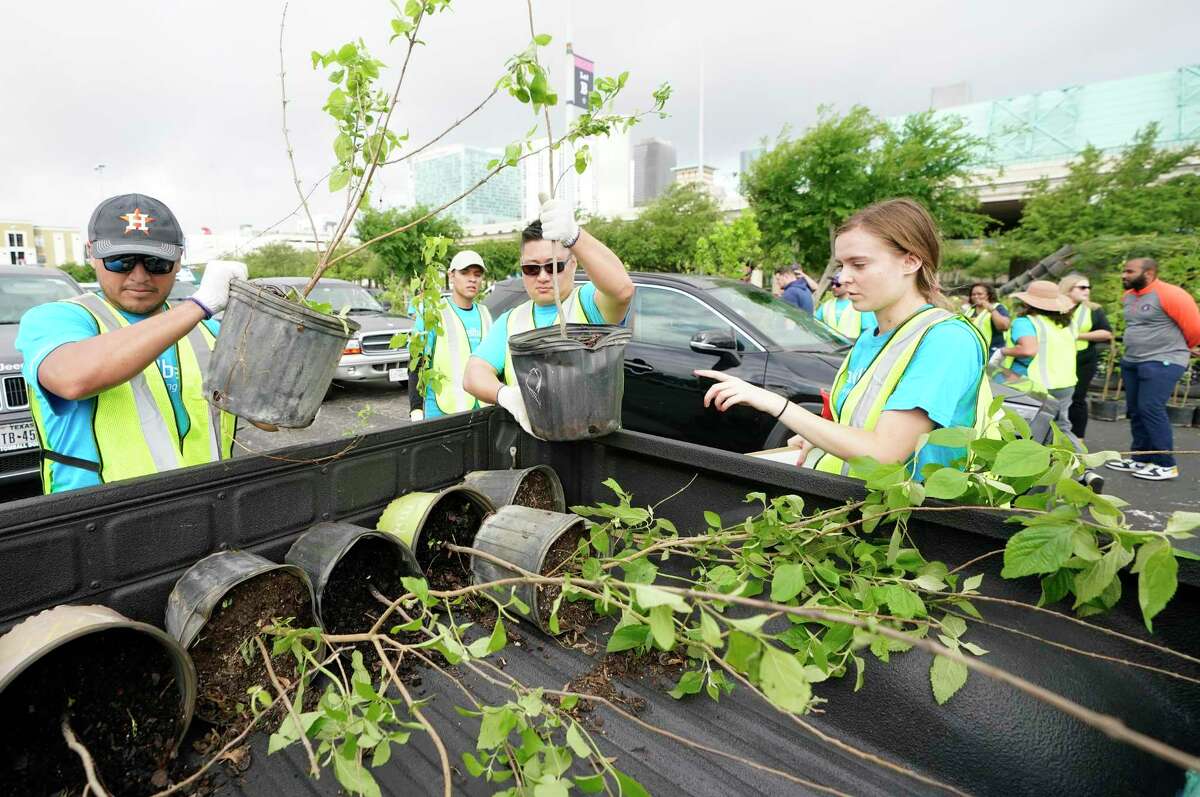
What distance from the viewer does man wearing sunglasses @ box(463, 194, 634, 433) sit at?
2184 millimetres

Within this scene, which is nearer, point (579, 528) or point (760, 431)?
point (579, 528)

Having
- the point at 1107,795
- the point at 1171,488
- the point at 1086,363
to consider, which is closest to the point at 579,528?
the point at 1107,795

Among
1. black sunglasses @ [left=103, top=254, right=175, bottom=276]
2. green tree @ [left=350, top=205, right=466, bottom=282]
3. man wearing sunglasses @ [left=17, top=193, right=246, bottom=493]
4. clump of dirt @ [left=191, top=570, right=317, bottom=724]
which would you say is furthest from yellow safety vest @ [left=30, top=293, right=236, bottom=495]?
green tree @ [left=350, top=205, right=466, bottom=282]

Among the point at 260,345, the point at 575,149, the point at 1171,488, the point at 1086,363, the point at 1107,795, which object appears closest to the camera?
the point at 1107,795

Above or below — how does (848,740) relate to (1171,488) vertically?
above

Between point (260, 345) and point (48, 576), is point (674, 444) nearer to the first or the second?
point (260, 345)

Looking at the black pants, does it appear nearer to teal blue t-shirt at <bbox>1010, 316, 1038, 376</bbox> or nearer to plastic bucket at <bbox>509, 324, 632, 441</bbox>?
teal blue t-shirt at <bbox>1010, 316, 1038, 376</bbox>

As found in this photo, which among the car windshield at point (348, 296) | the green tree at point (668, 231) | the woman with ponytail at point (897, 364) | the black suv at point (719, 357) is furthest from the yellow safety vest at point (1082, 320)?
the green tree at point (668, 231)

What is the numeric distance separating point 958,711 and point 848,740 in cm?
25

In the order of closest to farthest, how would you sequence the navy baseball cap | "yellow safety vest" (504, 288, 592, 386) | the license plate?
the navy baseball cap → "yellow safety vest" (504, 288, 592, 386) → the license plate

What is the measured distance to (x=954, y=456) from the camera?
1808 millimetres

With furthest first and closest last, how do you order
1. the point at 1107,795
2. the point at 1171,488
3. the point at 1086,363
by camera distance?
the point at 1086,363, the point at 1171,488, the point at 1107,795

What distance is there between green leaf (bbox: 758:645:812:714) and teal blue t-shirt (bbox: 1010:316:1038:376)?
6.06 meters

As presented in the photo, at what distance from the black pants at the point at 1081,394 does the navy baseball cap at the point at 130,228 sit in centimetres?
789
